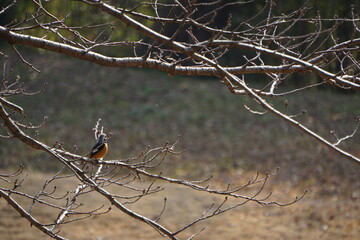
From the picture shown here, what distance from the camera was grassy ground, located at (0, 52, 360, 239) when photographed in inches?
316

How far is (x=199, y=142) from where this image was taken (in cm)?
1214

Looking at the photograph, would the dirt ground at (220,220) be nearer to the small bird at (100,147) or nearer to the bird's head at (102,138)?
the small bird at (100,147)

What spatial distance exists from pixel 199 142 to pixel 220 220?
3.93 meters

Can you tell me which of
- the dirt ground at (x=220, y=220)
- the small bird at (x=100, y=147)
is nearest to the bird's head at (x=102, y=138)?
the small bird at (x=100, y=147)

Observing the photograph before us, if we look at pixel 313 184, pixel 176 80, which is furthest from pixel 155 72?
pixel 313 184

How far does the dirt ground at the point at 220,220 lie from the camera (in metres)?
7.63

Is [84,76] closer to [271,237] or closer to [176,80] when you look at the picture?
[176,80]

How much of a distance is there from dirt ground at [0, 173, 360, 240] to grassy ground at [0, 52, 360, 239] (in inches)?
0.7

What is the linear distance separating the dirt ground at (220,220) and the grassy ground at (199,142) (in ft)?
0.06

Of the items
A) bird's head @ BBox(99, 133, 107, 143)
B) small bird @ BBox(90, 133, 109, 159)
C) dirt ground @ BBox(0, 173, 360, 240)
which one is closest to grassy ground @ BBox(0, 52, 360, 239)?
dirt ground @ BBox(0, 173, 360, 240)

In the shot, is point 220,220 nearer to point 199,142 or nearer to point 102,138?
point 199,142

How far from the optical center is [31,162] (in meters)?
10.8

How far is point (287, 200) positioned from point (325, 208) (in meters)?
0.67

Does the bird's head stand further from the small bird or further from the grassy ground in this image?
the grassy ground
